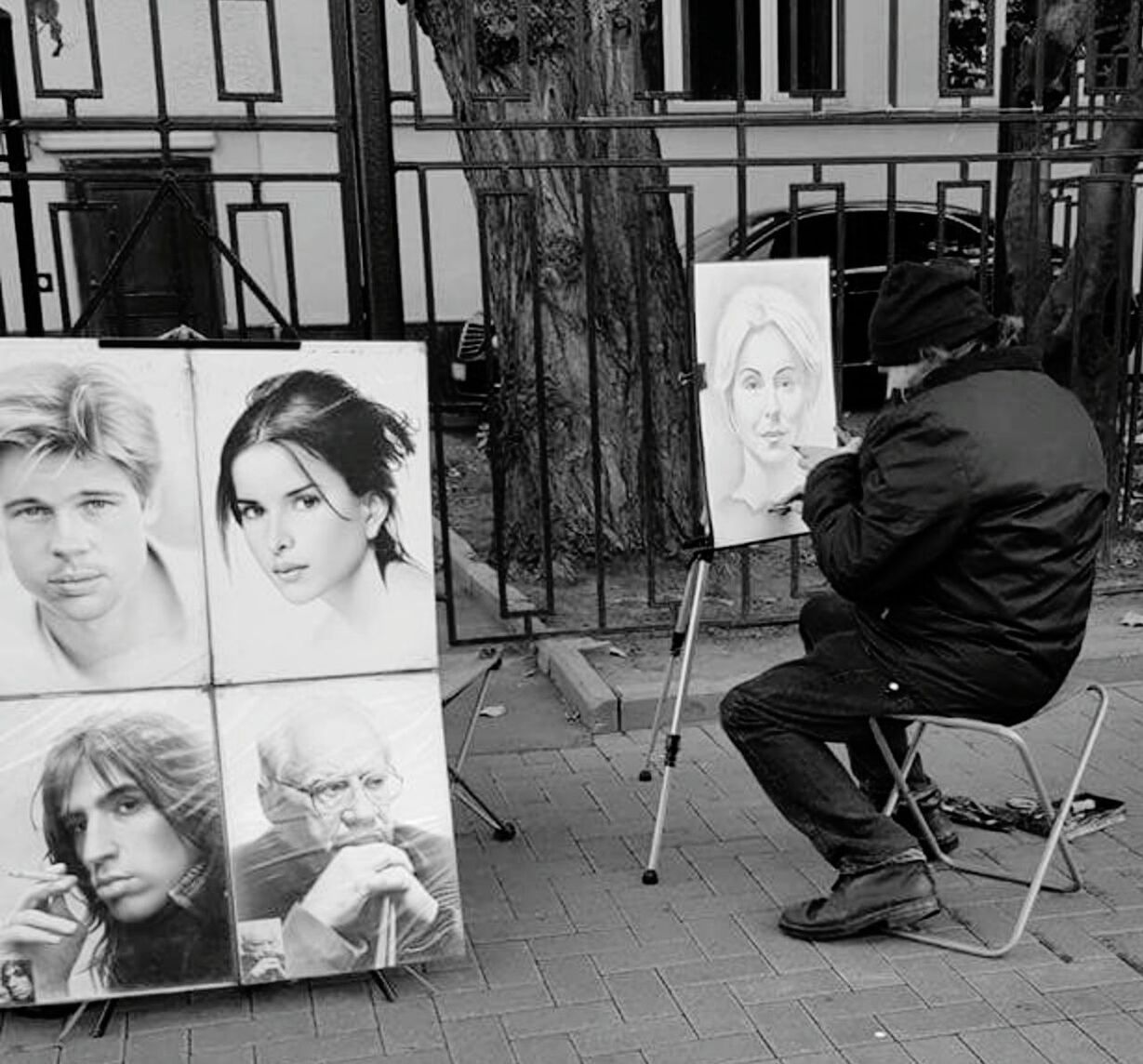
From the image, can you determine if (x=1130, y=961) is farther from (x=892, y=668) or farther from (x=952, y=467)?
(x=952, y=467)

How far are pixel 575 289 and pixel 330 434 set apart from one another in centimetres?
313

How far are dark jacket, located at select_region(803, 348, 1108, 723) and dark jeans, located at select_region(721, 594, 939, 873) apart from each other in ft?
0.24

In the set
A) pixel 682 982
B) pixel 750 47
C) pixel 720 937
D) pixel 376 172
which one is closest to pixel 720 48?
pixel 750 47

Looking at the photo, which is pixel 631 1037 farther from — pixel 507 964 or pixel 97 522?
pixel 97 522

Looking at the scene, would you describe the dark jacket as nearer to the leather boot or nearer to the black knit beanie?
the black knit beanie

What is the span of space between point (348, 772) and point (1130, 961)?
1941 millimetres

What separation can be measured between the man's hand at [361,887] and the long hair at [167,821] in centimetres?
22

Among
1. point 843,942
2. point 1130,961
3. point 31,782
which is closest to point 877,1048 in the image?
point 843,942

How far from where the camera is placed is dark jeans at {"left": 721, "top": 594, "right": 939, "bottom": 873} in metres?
3.42

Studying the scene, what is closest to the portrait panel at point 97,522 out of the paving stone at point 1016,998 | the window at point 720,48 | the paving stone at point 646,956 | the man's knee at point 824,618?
the paving stone at point 646,956

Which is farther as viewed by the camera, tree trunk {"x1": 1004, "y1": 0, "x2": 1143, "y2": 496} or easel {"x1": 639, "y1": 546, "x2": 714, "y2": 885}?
tree trunk {"x1": 1004, "y1": 0, "x2": 1143, "y2": 496}

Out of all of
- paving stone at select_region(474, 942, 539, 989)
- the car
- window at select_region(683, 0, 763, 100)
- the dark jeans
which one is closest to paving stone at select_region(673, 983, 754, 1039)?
paving stone at select_region(474, 942, 539, 989)

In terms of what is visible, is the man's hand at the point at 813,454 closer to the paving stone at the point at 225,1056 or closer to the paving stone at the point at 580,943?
the paving stone at the point at 580,943

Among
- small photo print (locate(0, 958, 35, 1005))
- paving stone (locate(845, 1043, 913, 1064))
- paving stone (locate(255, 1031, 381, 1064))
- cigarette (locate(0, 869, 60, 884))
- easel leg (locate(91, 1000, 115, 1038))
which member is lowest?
paving stone (locate(845, 1043, 913, 1064))
